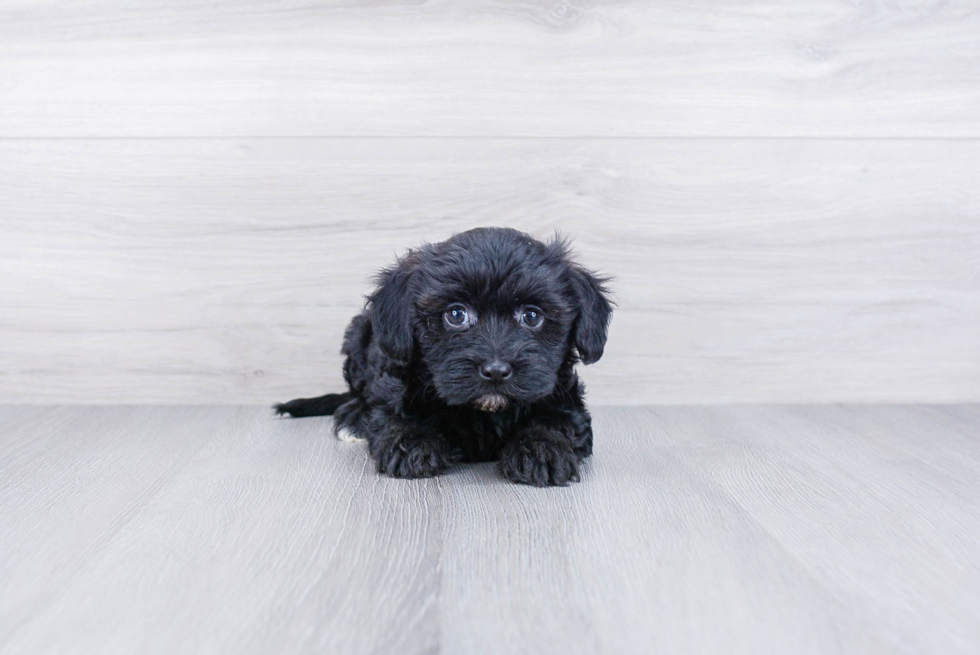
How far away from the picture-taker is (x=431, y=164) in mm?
2943

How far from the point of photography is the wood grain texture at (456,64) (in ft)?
9.48

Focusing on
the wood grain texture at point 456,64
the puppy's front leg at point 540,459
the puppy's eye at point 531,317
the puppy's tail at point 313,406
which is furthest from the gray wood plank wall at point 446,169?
the puppy's front leg at point 540,459

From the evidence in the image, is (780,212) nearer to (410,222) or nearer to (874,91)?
(874,91)

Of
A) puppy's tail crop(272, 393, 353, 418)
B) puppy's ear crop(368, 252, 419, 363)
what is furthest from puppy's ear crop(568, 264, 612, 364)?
puppy's tail crop(272, 393, 353, 418)

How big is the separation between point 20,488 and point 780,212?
2.65 meters

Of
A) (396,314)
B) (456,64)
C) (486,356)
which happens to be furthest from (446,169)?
(486,356)

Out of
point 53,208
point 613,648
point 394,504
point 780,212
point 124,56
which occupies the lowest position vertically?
point 394,504

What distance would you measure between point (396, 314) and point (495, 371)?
36cm

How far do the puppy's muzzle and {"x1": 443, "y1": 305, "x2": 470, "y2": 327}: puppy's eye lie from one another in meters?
0.19

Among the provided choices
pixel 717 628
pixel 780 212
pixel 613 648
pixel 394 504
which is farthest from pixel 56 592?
pixel 780 212

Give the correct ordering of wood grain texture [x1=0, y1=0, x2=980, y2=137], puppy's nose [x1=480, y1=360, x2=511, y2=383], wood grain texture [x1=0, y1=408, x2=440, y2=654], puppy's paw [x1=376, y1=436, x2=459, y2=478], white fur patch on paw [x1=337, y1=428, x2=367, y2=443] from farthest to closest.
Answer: wood grain texture [x1=0, y1=0, x2=980, y2=137] → white fur patch on paw [x1=337, y1=428, x2=367, y2=443] → puppy's paw [x1=376, y1=436, x2=459, y2=478] → puppy's nose [x1=480, y1=360, x2=511, y2=383] → wood grain texture [x1=0, y1=408, x2=440, y2=654]

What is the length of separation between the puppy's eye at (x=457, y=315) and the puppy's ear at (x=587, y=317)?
1.01 feet

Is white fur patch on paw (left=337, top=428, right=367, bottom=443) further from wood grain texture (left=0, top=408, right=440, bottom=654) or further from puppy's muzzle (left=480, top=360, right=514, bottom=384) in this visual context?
puppy's muzzle (left=480, top=360, right=514, bottom=384)

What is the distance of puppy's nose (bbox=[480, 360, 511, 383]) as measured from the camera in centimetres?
191
